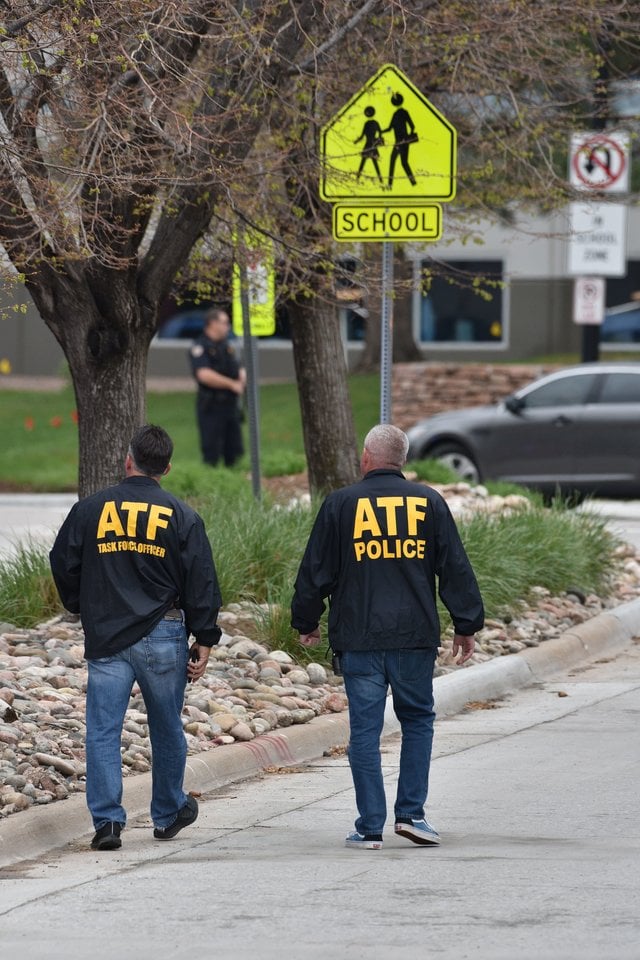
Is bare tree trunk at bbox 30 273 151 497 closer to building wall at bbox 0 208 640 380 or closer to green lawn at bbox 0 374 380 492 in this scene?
green lawn at bbox 0 374 380 492

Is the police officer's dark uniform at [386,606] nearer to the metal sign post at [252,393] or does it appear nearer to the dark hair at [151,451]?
the dark hair at [151,451]

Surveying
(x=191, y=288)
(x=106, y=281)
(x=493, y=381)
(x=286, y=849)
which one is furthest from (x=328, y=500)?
(x=493, y=381)

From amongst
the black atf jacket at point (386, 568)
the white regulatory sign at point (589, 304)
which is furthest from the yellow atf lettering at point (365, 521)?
the white regulatory sign at point (589, 304)

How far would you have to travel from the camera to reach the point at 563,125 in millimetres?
13352

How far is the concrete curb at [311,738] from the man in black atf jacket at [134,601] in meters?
0.30

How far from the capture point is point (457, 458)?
21.1 m

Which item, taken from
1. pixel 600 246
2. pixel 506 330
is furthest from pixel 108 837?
pixel 506 330

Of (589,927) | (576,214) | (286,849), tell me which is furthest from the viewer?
(576,214)

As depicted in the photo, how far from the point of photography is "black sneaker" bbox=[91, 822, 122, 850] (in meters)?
6.93

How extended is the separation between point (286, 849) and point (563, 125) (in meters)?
7.86

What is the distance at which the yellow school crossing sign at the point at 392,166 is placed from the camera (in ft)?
34.9

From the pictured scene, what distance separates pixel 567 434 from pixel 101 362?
1040 cm

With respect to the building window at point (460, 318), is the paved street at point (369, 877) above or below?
below

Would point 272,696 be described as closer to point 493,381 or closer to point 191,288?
point 191,288
